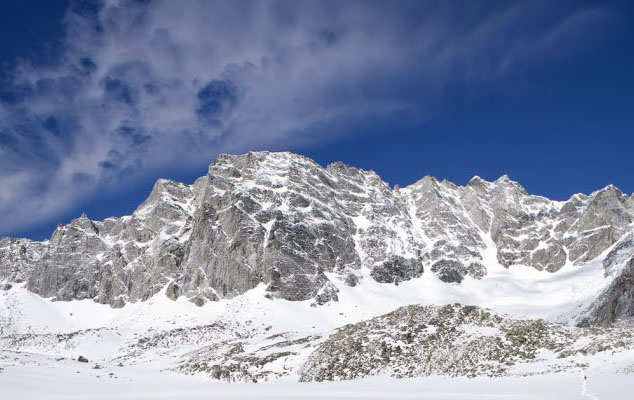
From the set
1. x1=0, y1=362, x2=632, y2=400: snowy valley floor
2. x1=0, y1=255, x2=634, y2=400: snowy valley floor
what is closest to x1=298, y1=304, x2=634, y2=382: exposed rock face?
x1=0, y1=255, x2=634, y2=400: snowy valley floor

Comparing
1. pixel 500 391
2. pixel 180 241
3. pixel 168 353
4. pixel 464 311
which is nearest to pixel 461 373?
pixel 500 391

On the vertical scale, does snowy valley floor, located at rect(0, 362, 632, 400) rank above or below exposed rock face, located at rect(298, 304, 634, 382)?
below

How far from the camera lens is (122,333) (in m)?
138

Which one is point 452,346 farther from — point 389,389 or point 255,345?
point 255,345

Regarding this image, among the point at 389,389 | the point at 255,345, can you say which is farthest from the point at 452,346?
the point at 255,345

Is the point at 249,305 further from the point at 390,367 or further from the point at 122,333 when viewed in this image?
the point at 390,367

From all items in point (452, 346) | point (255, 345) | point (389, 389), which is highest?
point (255, 345)

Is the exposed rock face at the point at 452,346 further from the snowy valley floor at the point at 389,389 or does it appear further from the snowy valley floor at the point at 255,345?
the snowy valley floor at the point at 389,389

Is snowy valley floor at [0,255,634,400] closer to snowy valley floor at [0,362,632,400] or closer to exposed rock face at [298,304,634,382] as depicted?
snowy valley floor at [0,362,632,400]

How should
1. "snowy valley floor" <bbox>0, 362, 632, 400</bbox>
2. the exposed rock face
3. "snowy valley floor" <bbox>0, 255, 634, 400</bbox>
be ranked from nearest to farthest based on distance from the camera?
"snowy valley floor" <bbox>0, 362, 632, 400</bbox> → "snowy valley floor" <bbox>0, 255, 634, 400</bbox> → the exposed rock face

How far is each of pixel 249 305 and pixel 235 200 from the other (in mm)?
45278

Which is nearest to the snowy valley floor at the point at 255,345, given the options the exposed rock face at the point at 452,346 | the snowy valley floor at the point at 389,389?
the snowy valley floor at the point at 389,389

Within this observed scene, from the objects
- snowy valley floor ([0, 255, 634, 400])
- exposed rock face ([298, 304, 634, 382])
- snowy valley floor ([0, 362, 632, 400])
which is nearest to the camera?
snowy valley floor ([0, 362, 632, 400])

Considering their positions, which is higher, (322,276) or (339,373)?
(322,276)
